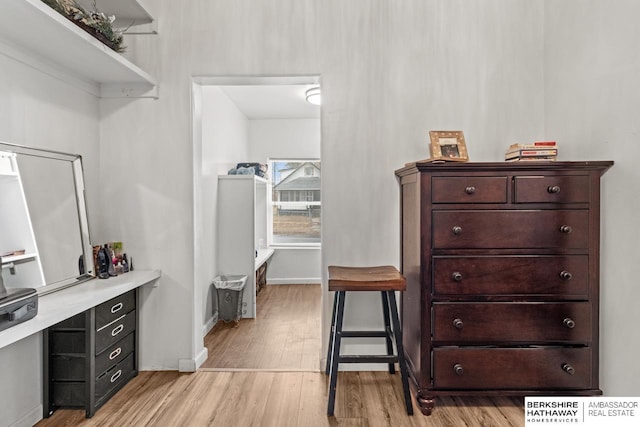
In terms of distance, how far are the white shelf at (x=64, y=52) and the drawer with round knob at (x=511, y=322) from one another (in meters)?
2.31

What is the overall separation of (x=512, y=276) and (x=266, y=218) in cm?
438

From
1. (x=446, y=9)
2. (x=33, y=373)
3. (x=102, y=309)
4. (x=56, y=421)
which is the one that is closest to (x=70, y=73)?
(x=102, y=309)

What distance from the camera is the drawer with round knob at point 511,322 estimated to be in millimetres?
2100

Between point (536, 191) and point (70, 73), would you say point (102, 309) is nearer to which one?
point (70, 73)

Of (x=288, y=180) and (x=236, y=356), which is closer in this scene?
(x=236, y=356)

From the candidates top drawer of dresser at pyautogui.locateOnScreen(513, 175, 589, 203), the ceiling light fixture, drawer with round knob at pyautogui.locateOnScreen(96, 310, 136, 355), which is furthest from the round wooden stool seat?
the ceiling light fixture

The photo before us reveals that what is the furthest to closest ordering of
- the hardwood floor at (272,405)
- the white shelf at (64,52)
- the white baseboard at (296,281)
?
the white baseboard at (296,281), the hardwood floor at (272,405), the white shelf at (64,52)

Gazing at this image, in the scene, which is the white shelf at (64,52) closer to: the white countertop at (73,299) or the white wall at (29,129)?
the white wall at (29,129)

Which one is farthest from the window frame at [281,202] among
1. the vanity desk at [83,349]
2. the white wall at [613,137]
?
the white wall at [613,137]

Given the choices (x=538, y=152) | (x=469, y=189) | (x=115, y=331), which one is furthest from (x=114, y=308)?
(x=538, y=152)

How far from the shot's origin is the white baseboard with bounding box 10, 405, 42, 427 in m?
1.95

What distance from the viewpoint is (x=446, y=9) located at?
2.65 m

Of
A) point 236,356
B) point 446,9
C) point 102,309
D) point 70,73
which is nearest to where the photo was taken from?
point 102,309

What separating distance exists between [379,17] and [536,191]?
1552 mm
